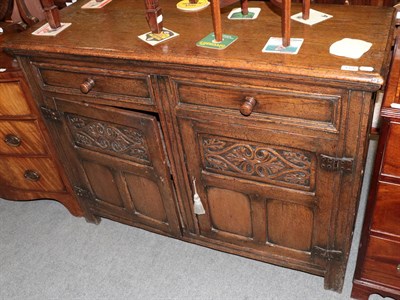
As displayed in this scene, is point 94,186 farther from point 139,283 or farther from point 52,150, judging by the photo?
point 139,283

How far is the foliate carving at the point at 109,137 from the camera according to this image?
63.9 inches

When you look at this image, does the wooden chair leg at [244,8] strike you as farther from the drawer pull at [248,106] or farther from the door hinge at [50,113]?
the door hinge at [50,113]

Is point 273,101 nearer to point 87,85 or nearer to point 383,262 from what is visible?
point 87,85

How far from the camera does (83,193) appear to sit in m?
2.04

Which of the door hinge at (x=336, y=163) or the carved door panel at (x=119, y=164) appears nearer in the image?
the door hinge at (x=336, y=163)

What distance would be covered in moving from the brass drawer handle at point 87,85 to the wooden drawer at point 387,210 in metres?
1.03

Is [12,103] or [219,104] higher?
[219,104]

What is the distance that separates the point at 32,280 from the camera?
6.58 ft

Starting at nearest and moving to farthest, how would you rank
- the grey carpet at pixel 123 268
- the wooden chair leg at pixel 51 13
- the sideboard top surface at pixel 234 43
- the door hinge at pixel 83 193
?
the sideboard top surface at pixel 234 43 → the wooden chair leg at pixel 51 13 → the grey carpet at pixel 123 268 → the door hinge at pixel 83 193

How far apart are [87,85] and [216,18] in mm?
516

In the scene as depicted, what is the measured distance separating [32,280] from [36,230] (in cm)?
32

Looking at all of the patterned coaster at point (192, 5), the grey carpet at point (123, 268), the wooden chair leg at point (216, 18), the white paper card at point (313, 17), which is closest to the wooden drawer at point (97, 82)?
the wooden chair leg at point (216, 18)

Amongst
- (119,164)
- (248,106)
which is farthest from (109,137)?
(248,106)

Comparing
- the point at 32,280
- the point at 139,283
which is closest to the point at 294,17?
the point at 139,283
